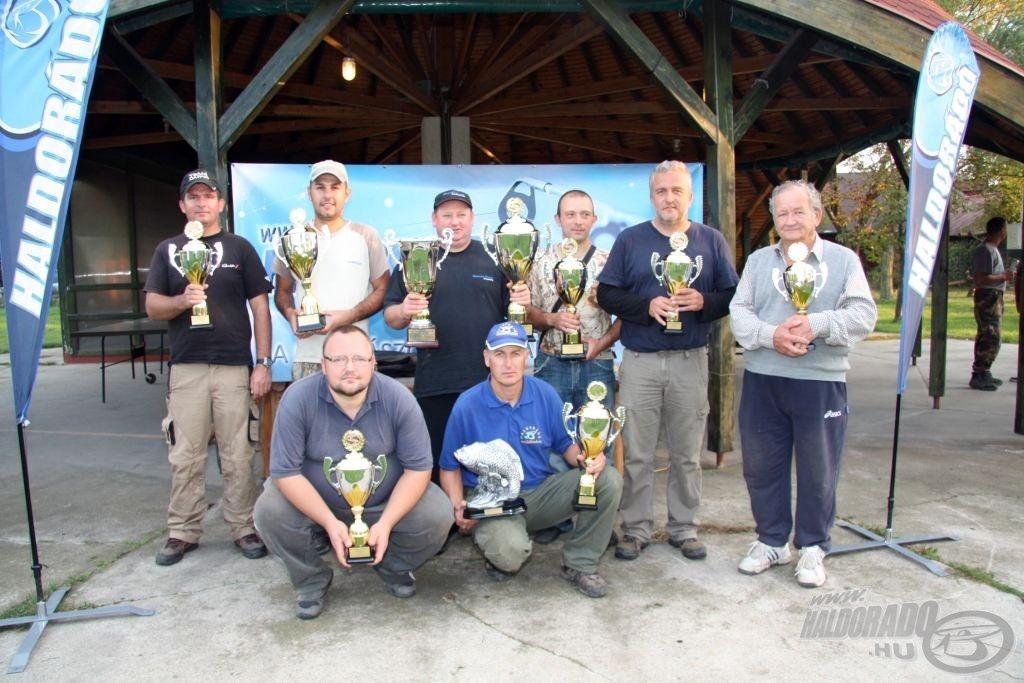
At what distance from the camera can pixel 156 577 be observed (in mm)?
3635

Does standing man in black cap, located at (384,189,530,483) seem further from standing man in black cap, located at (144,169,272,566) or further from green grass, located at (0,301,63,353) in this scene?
green grass, located at (0,301,63,353)

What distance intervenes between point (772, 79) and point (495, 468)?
133 inches

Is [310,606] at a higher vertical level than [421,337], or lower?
lower

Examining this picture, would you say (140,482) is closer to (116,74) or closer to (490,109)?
(116,74)

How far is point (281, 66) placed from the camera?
4.62 meters

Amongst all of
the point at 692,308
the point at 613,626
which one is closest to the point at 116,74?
the point at 692,308

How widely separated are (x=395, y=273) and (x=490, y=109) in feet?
17.5

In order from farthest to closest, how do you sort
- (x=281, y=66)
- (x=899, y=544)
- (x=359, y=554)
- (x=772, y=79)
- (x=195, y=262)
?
(x=772, y=79) → (x=281, y=66) → (x=899, y=544) → (x=195, y=262) → (x=359, y=554)

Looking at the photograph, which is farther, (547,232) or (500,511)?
(547,232)

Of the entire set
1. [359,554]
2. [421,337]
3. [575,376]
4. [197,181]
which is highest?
[197,181]

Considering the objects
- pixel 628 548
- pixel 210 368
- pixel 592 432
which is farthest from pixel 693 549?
pixel 210 368

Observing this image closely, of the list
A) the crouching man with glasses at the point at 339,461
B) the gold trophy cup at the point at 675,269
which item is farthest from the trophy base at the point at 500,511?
the gold trophy cup at the point at 675,269

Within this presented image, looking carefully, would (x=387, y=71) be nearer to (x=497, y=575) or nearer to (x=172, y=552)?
(x=172, y=552)

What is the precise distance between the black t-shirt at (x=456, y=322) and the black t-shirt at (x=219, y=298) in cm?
75
